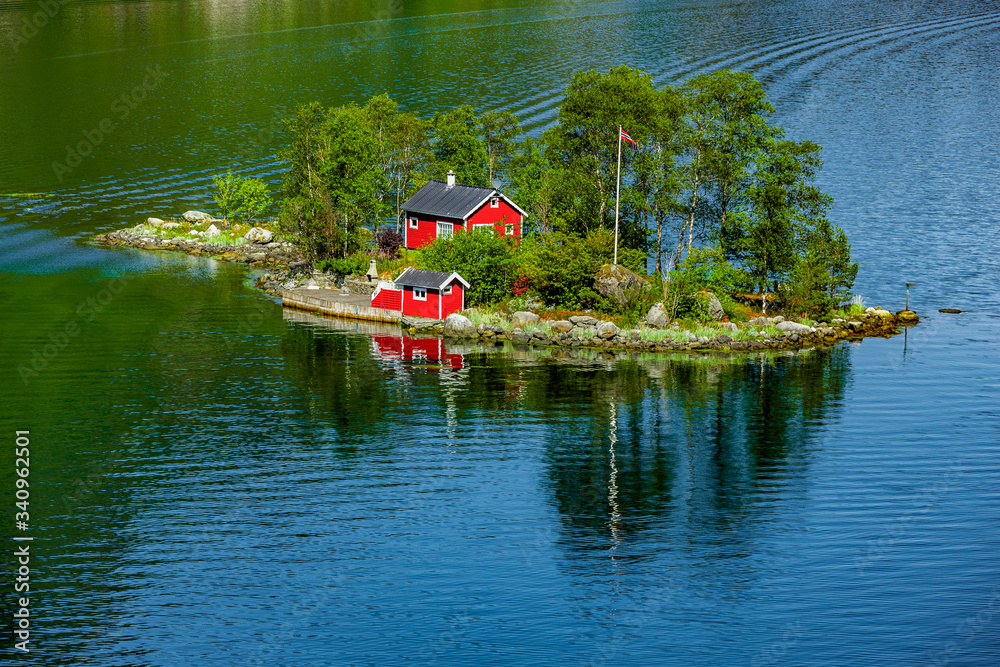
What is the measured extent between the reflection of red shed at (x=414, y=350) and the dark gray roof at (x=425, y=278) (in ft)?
13.8

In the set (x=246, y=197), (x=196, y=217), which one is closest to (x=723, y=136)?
(x=246, y=197)

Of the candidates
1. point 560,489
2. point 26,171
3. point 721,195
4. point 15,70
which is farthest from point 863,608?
point 15,70

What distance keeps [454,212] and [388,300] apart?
9.55 m

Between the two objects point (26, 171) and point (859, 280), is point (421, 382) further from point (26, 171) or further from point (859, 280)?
point (26, 171)

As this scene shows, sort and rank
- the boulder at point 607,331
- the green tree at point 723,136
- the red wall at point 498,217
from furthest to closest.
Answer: the red wall at point 498,217 < the green tree at point 723,136 < the boulder at point 607,331

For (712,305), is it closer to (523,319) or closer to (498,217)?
(523,319)

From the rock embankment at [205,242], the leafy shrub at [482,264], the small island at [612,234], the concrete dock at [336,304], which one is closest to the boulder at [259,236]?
the rock embankment at [205,242]

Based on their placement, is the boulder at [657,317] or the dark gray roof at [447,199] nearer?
the boulder at [657,317]

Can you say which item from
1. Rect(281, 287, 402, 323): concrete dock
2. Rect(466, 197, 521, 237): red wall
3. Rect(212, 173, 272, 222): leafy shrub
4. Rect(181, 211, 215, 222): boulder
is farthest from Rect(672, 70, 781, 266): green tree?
Rect(181, 211, 215, 222): boulder

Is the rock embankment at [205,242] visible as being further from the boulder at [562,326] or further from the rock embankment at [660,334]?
the boulder at [562,326]

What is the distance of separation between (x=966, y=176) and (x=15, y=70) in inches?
5557

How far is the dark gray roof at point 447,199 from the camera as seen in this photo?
86.4 metres

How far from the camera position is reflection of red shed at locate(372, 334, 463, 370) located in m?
72.4

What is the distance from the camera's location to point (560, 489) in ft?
171
